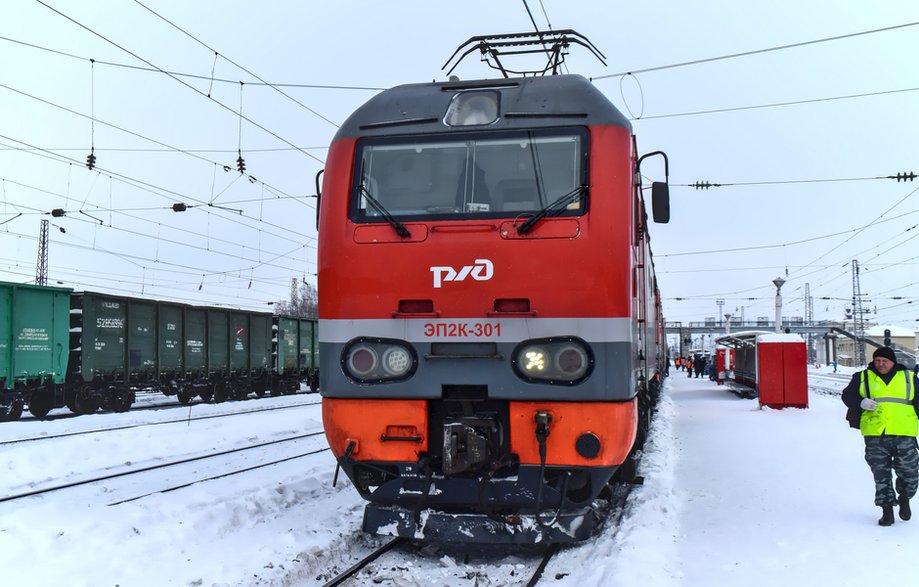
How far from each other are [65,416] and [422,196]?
1616 cm

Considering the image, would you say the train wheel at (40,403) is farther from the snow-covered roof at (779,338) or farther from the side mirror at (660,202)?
the snow-covered roof at (779,338)

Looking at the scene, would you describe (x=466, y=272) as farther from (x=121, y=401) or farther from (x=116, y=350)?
(x=121, y=401)

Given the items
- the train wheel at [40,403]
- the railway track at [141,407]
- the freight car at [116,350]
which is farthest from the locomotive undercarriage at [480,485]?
the train wheel at [40,403]

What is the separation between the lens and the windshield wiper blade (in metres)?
5.54

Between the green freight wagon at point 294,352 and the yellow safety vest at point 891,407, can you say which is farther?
the green freight wagon at point 294,352

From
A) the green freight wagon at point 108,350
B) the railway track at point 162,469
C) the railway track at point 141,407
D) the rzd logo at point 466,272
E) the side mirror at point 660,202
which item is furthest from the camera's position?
the green freight wagon at point 108,350

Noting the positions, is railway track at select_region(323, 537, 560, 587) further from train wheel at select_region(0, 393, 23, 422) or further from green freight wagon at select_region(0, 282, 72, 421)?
train wheel at select_region(0, 393, 23, 422)

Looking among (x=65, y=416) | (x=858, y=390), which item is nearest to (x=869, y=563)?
(x=858, y=390)

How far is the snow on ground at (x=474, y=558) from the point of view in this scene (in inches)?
203

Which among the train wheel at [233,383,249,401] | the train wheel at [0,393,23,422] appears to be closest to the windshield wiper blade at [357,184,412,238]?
the train wheel at [0,393,23,422]

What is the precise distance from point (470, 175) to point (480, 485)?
7.38 ft

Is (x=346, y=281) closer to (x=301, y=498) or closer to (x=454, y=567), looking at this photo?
(x=454, y=567)

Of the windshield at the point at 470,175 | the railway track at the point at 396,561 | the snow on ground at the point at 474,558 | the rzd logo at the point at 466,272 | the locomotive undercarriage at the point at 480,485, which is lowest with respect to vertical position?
the railway track at the point at 396,561

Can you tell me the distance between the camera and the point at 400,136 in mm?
5867
